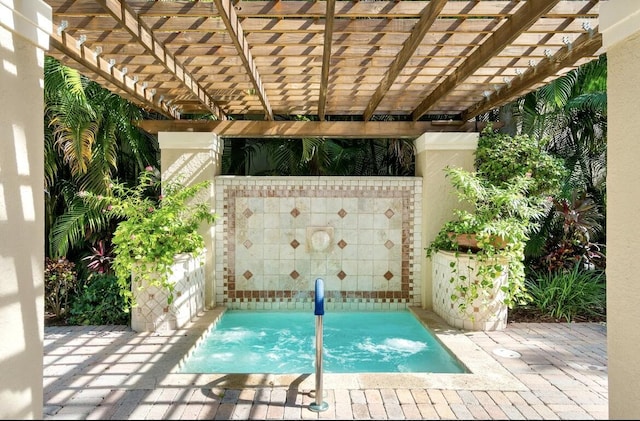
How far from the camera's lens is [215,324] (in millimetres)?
5660

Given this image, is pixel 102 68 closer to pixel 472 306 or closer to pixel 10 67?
pixel 10 67

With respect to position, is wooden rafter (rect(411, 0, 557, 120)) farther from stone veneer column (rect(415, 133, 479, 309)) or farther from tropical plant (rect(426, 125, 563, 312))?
tropical plant (rect(426, 125, 563, 312))

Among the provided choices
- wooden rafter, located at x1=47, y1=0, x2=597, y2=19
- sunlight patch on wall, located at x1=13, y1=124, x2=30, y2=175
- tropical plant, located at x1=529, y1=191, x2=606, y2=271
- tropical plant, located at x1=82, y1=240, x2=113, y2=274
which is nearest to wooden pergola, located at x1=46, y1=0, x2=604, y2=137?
wooden rafter, located at x1=47, y1=0, x2=597, y2=19

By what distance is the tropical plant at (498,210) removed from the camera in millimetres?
4996

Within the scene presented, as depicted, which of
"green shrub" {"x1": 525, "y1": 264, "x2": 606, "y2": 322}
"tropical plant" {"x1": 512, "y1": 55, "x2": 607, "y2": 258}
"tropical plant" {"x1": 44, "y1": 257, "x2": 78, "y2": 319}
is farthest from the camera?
"tropical plant" {"x1": 512, "y1": 55, "x2": 607, "y2": 258}

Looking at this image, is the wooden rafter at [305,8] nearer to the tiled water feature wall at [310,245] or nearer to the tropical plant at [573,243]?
the tiled water feature wall at [310,245]

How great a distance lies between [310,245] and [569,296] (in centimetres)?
359

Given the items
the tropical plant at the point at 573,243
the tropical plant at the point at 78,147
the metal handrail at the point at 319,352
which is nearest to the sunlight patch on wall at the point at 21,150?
the metal handrail at the point at 319,352

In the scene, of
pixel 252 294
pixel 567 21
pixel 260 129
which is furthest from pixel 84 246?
pixel 567 21

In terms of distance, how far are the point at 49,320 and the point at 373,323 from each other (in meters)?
4.19

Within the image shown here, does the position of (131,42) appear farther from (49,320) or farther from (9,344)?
(49,320)

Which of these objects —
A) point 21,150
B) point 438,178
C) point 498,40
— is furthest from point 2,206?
point 438,178

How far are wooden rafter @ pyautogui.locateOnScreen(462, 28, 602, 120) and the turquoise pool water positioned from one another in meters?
2.98

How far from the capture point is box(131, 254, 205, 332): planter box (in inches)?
196
